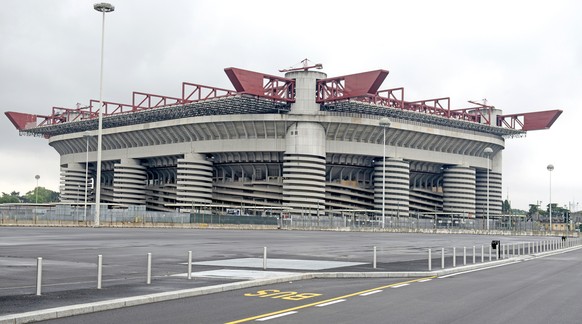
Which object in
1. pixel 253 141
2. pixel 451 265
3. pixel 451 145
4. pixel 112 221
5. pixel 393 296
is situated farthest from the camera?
pixel 451 145

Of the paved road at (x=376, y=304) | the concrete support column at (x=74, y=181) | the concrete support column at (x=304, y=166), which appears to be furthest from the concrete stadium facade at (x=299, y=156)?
the paved road at (x=376, y=304)

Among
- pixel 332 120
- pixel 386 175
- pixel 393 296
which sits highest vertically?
pixel 332 120

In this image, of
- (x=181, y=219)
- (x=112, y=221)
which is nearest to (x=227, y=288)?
(x=112, y=221)

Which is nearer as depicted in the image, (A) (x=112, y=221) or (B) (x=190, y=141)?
(A) (x=112, y=221)

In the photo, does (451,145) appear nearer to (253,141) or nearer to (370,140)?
(370,140)

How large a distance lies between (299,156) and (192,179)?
65.8 feet

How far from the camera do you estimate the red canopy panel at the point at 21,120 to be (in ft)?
503

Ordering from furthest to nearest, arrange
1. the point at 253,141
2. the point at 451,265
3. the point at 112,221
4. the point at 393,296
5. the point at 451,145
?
the point at 451,145, the point at 253,141, the point at 112,221, the point at 451,265, the point at 393,296

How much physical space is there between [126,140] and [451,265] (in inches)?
4480

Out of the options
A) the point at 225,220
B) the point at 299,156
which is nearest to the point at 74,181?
the point at 299,156

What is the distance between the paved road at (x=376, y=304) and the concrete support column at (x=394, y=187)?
102540 millimetres

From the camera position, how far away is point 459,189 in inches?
5502

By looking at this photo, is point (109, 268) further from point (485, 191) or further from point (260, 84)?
point (485, 191)

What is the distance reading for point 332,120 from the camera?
11650 centimetres
